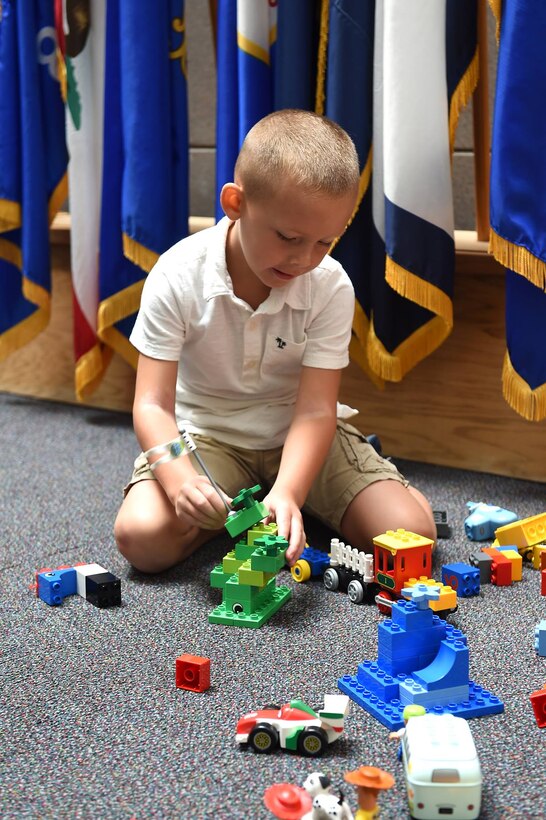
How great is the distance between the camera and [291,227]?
101 centimetres

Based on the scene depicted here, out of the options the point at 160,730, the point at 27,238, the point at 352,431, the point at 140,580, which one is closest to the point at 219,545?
the point at 140,580

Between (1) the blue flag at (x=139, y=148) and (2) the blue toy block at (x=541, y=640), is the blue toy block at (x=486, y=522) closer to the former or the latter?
(2) the blue toy block at (x=541, y=640)

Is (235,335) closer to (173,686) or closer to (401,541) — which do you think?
(401,541)

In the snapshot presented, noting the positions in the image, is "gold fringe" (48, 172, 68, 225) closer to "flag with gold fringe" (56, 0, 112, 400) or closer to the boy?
"flag with gold fringe" (56, 0, 112, 400)

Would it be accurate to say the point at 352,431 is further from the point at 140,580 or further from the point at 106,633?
the point at 106,633

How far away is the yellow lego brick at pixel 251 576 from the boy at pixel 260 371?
4 cm

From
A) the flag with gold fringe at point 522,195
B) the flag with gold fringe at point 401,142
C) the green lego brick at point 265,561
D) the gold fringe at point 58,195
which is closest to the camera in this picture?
the green lego brick at point 265,561

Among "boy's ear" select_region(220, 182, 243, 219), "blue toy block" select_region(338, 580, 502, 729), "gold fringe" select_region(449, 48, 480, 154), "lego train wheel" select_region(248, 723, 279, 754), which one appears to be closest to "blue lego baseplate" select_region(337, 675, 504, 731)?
"blue toy block" select_region(338, 580, 502, 729)

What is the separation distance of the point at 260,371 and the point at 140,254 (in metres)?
0.59

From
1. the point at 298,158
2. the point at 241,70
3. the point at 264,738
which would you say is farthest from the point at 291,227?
the point at 241,70

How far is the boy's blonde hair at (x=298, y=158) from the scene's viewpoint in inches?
39.7

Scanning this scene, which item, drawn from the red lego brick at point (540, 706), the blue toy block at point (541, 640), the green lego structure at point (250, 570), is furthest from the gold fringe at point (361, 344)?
the red lego brick at point (540, 706)

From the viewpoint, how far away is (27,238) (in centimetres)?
185

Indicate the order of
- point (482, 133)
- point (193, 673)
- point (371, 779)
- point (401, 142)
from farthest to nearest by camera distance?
1. point (482, 133)
2. point (401, 142)
3. point (193, 673)
4. point (371, 779)
